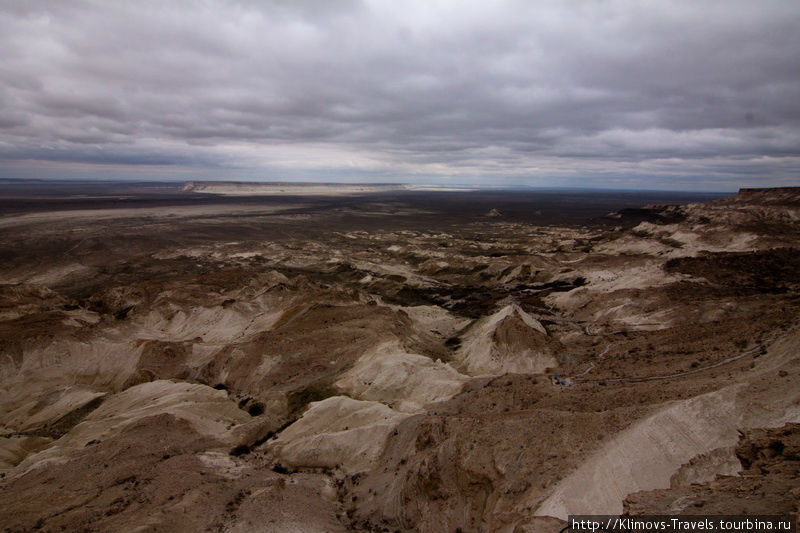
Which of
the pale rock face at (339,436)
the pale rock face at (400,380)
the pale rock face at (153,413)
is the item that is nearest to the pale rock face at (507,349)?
the pale rock face at (400,380)

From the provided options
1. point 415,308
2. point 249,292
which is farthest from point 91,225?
point 415,308

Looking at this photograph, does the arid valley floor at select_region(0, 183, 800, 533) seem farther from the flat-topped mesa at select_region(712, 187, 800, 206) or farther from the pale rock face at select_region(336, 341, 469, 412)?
the flat-topped mesa at select_region(712, 187, 800, 206)

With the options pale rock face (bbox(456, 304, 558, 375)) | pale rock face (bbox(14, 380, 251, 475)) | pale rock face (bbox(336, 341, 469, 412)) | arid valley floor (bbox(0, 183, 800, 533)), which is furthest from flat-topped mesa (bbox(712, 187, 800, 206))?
pale rock face (bbox(14, 380, 251, 475))

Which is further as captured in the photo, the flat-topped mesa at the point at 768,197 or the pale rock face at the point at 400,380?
the flat-topped mesa at the point at 768,197

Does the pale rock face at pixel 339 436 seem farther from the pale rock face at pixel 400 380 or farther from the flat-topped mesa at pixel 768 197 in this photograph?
the flat-topped mesa at pixel 768 197

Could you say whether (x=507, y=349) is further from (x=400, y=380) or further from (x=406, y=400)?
(x=406, y=400)

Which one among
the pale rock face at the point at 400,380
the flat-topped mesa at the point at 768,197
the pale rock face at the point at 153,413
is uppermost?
the flat-topped mesa at the point at 768,197

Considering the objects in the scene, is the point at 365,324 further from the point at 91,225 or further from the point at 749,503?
the point at 91,225
